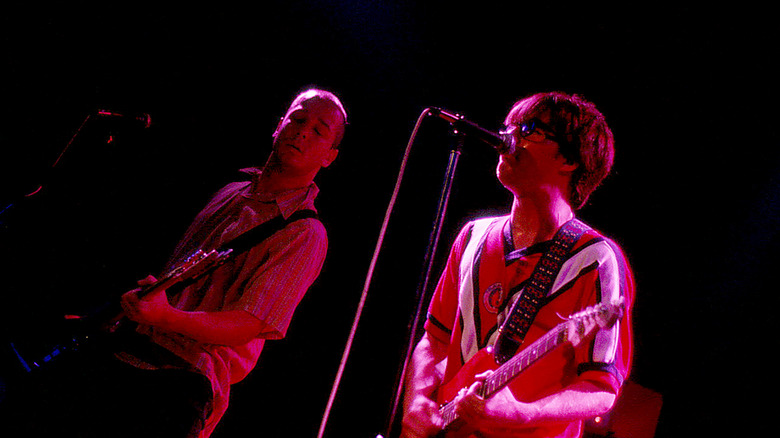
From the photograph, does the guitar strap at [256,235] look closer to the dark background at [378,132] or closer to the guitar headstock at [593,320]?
the dark background at [378,132]

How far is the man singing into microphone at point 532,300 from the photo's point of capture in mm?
1446

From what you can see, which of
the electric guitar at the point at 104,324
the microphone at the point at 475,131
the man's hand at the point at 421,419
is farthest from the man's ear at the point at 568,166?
the electric guitar at the point at 104,324

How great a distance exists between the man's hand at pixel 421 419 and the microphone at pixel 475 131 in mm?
962

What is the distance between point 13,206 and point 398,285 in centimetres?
219

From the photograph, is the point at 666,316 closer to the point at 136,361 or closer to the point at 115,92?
the point at 136,361

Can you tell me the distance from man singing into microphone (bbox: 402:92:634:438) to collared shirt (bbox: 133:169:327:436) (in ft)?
2.08

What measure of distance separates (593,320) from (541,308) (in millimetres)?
394

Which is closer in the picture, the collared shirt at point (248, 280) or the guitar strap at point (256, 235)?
the collared shirt at point (248, 280)

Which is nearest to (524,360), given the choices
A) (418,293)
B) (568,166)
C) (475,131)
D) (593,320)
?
(593,320)

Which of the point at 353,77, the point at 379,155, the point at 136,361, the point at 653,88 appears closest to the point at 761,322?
the point at 653,88

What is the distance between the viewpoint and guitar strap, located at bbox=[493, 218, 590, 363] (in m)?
1.64

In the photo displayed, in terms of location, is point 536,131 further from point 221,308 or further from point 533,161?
point 221,308

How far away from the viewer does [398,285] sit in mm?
3148

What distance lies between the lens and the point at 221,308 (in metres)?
2.13
